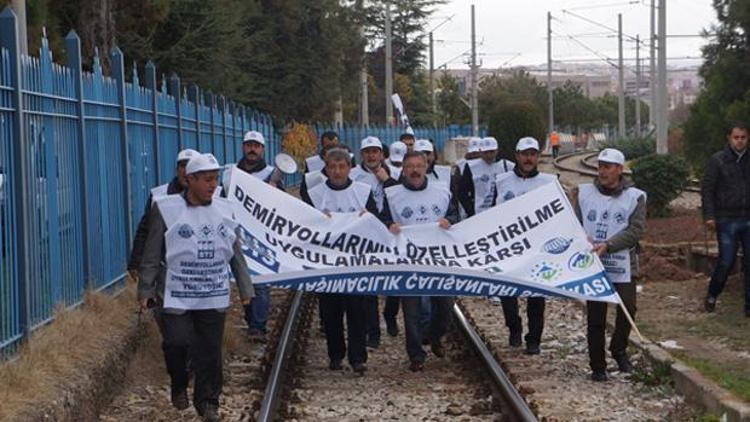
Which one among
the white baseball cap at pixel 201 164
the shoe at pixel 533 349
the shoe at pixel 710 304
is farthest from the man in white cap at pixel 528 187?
the white baseball cap at pixel 201 164

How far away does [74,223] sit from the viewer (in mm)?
12125

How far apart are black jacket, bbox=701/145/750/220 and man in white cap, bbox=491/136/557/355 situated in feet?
6.57

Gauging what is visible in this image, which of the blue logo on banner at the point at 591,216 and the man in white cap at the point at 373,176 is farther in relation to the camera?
the man in white cap at the point at 373,176

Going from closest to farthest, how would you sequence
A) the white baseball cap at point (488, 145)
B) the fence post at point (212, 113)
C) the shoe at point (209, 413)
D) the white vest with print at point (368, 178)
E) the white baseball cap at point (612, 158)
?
the shoe at point (209, 413) < the white baseball cap at point (612, 158) < the white vest with print at point (368, 178) < the white baseball cap at point (488, 145) < the fence post at point (212, 113)

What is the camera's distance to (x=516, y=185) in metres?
12.9

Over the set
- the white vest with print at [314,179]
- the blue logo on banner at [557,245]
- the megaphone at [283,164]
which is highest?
the megaphone at [283,164]

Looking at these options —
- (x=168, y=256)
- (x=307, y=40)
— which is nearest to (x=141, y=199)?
(x=168, y=256)

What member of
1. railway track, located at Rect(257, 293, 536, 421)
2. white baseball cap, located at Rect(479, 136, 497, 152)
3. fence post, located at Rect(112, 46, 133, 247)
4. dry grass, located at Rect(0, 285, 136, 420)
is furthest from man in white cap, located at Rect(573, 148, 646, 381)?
fence post, located at Rect(112, 46, 133, 247)

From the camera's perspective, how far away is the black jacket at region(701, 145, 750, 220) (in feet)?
45.1

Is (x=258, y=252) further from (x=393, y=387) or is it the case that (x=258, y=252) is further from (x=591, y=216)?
(x=591, y=216)

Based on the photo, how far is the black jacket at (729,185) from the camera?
1375 centimetres

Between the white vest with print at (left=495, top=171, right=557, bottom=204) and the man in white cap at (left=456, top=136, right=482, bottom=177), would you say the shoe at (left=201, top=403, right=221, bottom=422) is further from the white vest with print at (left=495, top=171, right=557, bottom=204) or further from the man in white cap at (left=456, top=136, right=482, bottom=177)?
the man in white cap at (left=456, top=136, right=482, bottom=177)

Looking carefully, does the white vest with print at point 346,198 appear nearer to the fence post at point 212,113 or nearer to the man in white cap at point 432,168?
the man in white cap at point 432,168

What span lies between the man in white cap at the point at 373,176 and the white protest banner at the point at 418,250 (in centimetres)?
132
